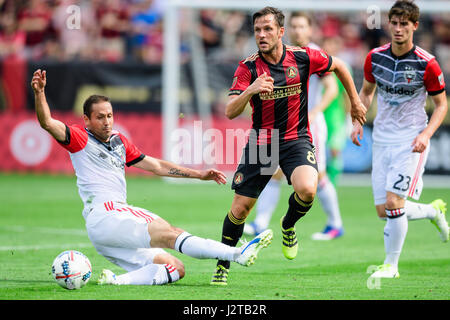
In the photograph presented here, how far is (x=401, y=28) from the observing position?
289 inches

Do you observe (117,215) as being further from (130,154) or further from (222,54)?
(222,54)

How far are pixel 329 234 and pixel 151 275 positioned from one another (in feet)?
14.5

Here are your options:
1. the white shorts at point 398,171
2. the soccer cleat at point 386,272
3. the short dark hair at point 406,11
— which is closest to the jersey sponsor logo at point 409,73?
the short dark hair at point 406,11

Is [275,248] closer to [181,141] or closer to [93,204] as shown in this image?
[93,204]

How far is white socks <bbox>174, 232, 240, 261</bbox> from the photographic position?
253 inches

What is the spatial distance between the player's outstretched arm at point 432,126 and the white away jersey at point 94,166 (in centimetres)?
271

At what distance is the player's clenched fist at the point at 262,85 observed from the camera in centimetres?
652

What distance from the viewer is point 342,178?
18.7 metres

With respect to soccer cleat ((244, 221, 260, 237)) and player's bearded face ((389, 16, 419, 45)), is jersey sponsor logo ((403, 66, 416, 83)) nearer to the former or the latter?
player's bearded face ((389, 16, 419, 45))

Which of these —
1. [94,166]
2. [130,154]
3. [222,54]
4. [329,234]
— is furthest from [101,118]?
[222,54]

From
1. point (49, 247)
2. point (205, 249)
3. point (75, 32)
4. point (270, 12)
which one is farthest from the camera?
point (75, 32)

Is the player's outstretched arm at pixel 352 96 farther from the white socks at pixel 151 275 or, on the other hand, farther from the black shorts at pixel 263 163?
the white socks at pixel 151 275

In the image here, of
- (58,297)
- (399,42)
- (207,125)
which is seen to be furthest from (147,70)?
(58,297)

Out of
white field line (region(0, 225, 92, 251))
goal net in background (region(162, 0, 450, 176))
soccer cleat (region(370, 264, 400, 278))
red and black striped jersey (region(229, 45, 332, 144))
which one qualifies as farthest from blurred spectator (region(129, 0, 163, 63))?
soccer cleat (region(370, 264, 400, 278))
